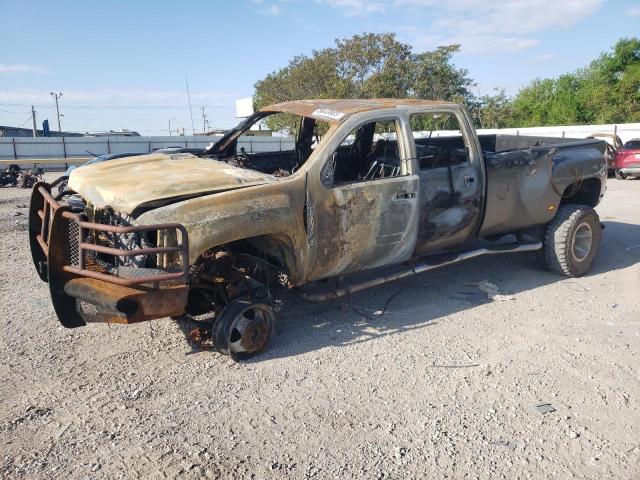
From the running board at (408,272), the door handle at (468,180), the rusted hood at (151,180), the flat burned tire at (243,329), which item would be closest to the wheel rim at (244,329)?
Result: the flat burned tire at (243,329)

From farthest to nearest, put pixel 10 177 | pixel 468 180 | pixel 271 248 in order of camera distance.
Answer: pixel 10 177 → pixel 468 180 → pixel 271 248

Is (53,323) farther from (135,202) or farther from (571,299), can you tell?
(571,299)

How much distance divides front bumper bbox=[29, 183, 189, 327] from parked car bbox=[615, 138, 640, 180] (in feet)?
55.1

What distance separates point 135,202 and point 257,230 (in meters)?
0.87

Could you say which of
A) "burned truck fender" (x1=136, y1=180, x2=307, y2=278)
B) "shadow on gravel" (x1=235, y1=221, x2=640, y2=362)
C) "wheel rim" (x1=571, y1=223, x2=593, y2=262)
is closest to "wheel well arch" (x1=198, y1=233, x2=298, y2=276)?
"burned truck fender" (x1=136, y1=180, x2=307, y2=278)

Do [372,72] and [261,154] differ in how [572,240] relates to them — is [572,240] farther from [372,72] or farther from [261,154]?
[372,72]

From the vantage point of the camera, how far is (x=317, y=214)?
13.8ft

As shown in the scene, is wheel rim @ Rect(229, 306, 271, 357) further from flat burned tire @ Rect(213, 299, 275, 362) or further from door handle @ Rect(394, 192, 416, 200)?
door handle @ Rect(394, 192, 416, 200)

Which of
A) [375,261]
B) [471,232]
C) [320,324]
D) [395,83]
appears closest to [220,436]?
[320,324]

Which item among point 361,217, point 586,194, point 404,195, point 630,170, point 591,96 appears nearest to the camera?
point 361,217

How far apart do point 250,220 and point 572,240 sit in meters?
3.94

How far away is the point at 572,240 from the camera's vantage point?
235 inches

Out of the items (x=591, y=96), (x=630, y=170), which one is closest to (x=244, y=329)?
(x=630, y=170)

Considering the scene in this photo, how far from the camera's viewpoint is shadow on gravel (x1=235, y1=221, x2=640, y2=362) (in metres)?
4.54
